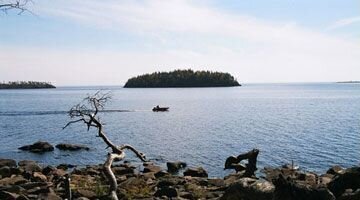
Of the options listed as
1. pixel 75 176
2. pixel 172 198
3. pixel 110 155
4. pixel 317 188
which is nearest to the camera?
pixel 317 188

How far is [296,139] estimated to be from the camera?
54531 millimetres

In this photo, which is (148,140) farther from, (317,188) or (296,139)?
(317,188)

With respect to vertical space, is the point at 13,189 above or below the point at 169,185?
above

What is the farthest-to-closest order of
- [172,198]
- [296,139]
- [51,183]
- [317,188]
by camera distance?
[296,139], [51,183], [172,198], [317,188]

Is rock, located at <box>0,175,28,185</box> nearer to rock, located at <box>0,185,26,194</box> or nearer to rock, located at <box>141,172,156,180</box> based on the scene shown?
rock, located at <box>0,185,26,194</box>

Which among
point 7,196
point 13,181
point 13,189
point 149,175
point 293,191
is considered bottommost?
point 149,175

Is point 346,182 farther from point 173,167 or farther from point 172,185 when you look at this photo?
point 173,167

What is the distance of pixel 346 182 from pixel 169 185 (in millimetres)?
10520

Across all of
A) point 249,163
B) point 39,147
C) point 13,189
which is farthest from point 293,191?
point 39,147

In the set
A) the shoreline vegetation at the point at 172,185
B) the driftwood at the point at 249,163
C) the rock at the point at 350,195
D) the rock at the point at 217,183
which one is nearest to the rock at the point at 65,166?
the shoreline vegetation at the point at 172,185

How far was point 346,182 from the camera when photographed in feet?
71.0

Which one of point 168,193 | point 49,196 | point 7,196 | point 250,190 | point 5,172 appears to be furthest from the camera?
point 5,172

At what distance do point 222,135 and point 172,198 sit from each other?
35326mm

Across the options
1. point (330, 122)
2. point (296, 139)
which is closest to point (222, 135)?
point (296, 139)
